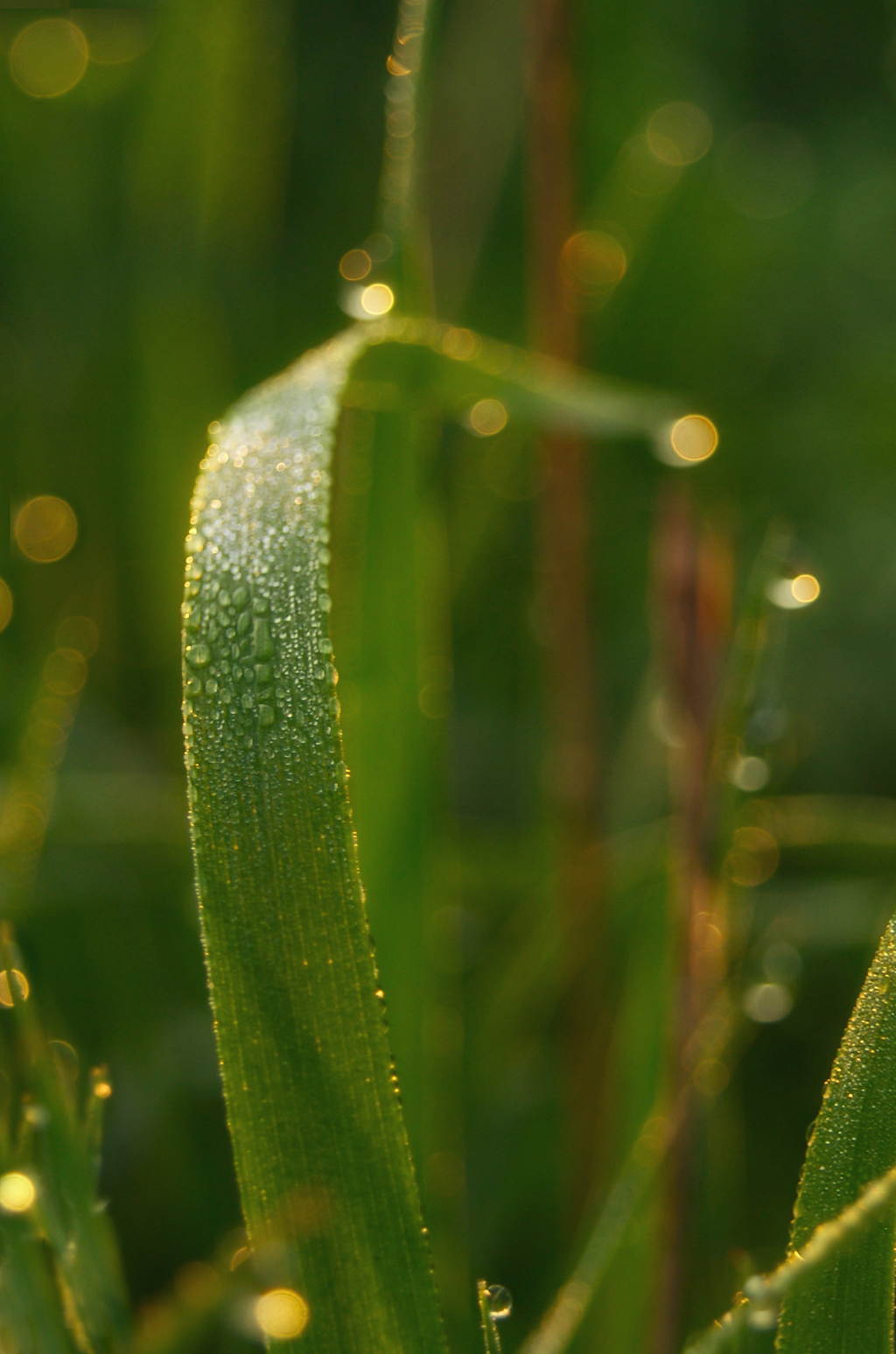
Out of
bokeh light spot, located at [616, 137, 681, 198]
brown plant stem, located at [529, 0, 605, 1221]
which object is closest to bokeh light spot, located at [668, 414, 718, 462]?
brown plant stem, located at [529, 0, 605, 1221]

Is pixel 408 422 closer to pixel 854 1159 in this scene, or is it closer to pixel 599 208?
pixel 854 1159

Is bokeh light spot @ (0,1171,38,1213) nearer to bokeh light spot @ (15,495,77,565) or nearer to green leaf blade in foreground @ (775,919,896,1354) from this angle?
green leaf blade in foreground @ (775,919,896,1354)

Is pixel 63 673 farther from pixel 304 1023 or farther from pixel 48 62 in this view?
pixel 48 62

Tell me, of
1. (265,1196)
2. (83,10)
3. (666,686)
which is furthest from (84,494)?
(265,1196)

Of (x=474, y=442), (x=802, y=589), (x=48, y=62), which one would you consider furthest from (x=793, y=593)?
(x=48, y=62)

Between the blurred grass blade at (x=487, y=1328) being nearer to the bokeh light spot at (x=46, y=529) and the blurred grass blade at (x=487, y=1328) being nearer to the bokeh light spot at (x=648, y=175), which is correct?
the bokeh light spot at (x=46, y=529)

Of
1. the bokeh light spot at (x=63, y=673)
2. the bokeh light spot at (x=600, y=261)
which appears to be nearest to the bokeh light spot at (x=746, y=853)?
the bokeh light spot at (x=63, y=673)

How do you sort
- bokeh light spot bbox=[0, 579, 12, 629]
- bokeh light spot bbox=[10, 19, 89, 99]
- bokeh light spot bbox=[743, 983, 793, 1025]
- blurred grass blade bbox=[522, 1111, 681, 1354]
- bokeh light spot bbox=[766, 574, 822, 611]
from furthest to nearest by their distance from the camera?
bokeh light spot bbox=[10, 19, 89, 99]
bokeh light spot bbox=[0, 579, 12, 629]
bokeh light spot bbox=[743, 983, 793, 1025]
bokeh light spot bbox=[766, 574, 822, 611]
blurred grass blade bbox=[522, 1111, 681, 1354]
